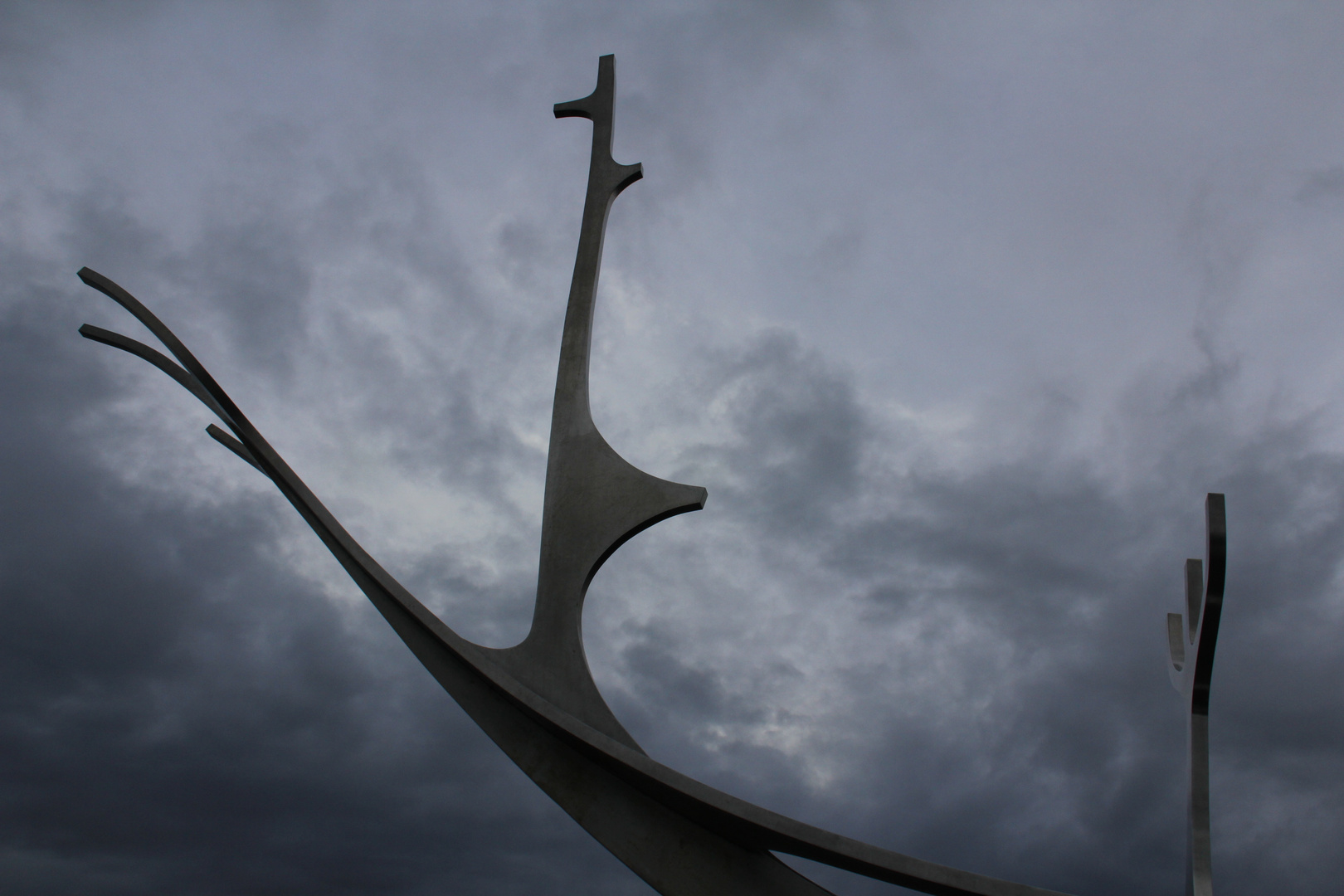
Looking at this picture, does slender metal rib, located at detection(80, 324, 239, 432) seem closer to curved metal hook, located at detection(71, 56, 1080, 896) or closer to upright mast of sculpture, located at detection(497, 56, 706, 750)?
curved metal hook, located at detection(71, 56, 1080, 896)

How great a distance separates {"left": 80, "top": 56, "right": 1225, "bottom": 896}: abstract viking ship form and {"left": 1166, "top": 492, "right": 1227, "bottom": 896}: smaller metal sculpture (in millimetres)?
14

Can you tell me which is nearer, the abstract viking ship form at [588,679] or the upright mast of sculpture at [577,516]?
the abstract viking ship form at [588,679]

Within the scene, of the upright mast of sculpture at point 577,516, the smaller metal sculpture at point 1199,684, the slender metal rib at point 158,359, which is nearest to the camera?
the smaller metal sculpture at point 1199,684

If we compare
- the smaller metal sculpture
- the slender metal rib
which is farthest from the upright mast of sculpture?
the smaller metal sculpture

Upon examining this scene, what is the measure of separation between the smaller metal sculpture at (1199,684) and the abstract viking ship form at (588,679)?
1 cm

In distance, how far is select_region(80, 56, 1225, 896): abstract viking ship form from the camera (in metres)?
8.42

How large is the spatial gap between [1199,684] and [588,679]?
537 cm

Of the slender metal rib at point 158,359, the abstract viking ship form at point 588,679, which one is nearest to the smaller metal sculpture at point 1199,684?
the abstract viking ship form at point 588,679

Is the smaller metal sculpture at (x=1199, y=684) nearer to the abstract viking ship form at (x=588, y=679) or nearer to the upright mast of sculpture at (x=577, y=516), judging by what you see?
the abstract viking ship form at (x=588, y=679)

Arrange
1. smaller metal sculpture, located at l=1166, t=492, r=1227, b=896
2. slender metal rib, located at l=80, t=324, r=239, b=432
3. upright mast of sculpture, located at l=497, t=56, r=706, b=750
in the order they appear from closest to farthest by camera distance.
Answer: smaller metal sculpture, located at l=1166, t=492, r=1227, b=896, upright mast of sculpture, located at l=497, t=56, r=706, b=750, slender metal rib, located at l=80, t=324, r=239, b=432

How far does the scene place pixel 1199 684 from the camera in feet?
29.6

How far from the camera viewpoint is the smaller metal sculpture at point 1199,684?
8109mm

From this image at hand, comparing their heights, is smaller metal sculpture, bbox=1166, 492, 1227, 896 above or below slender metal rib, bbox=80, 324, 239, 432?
below

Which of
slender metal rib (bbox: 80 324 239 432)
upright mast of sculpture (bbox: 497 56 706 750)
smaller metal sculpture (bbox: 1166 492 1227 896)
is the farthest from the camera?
slender metal rib (bbox: 80 324 239 432)
